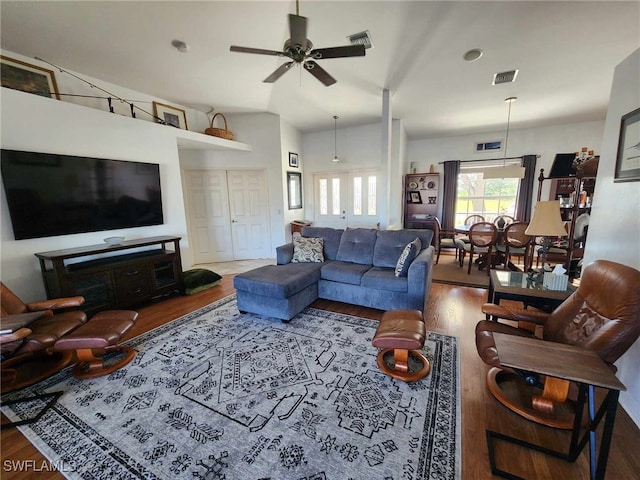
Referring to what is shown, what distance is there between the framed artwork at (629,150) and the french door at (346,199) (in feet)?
13.8

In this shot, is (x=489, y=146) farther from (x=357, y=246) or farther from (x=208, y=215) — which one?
(x=208, y=215)

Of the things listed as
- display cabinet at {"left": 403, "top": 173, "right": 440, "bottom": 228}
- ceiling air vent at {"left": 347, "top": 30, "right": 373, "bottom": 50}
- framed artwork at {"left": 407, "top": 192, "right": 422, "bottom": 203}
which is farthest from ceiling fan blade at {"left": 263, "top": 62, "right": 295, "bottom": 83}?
framed artwork at {"left": 407, "top": 192, "right": 422, "bottom": 203}

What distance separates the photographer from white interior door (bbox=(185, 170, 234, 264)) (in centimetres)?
517

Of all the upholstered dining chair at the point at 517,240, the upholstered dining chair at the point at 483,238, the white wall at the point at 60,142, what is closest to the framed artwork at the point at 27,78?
the white wall at the point at 60,142

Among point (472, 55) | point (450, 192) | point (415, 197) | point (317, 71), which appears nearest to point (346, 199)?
point (415, 197)

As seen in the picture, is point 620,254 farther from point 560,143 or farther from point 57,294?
point 560,143

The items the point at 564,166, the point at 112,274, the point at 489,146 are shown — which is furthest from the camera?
the point at 489,146

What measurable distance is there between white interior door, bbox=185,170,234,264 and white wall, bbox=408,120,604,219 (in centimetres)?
490

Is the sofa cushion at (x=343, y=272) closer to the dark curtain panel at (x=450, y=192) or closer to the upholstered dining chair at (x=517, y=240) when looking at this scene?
the upholstered dining chair at (x=517, y=240)

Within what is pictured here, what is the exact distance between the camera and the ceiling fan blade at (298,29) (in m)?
1.90

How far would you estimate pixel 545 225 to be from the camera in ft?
7.48

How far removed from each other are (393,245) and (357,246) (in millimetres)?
484

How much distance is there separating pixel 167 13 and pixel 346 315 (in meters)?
3.62

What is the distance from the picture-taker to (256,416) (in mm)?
1616
